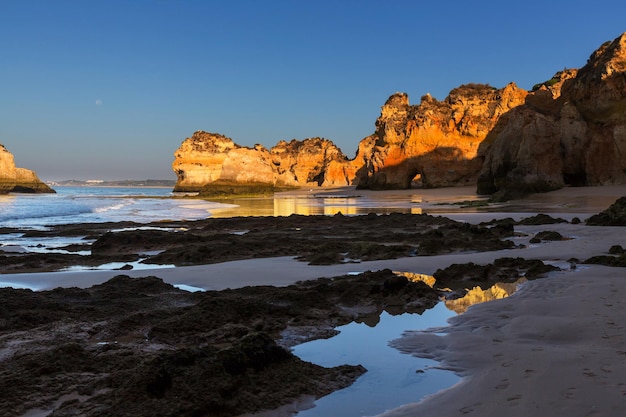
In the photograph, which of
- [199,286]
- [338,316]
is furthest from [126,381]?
[199,286]

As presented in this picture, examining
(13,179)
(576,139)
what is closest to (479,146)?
(576,139)

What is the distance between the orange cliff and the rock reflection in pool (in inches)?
1049

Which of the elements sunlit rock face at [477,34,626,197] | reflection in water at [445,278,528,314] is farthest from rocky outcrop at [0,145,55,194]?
reflection in water at [445,278,528,314]

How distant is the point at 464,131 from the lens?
57.9m

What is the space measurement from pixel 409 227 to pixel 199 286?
9714 millimetres

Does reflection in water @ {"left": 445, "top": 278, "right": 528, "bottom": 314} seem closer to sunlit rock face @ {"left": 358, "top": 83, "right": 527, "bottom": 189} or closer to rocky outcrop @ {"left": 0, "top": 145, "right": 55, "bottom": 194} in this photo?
sunlit rock face @ {"left": 358, "top": 83, "right": 527, "bottom": 189}

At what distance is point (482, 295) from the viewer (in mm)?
6105

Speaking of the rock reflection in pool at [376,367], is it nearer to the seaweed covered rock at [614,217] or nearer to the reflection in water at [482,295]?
the reflection in water at [482,295]

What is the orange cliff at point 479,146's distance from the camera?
3066 centimetres

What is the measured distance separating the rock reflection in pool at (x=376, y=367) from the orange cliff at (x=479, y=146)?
1049 inches

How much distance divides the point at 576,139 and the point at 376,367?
109ft

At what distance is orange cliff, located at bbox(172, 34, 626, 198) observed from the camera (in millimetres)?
30656

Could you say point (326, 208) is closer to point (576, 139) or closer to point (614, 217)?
point (576, 139)

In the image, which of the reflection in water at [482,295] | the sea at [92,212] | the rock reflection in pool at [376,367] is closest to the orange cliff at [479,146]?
the sea at [92,212]
